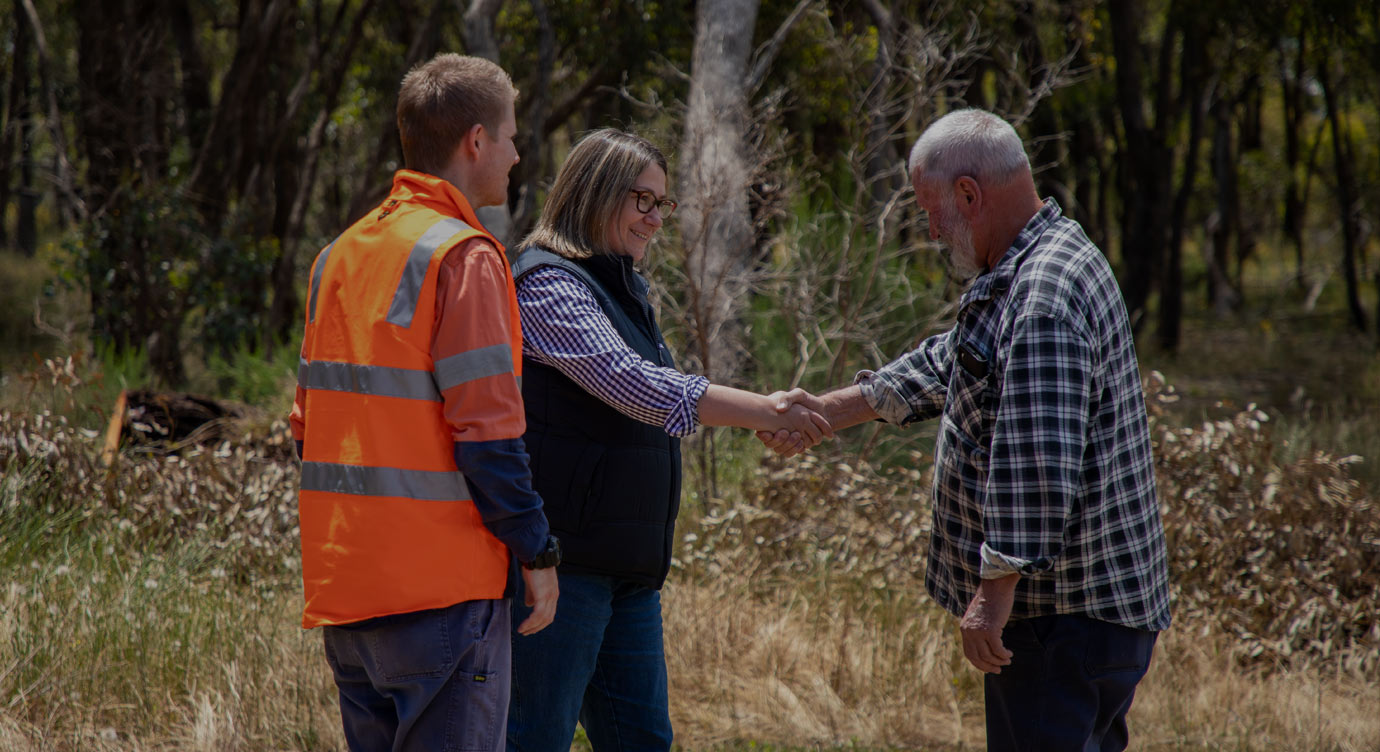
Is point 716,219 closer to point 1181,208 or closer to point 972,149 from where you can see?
point 972,149

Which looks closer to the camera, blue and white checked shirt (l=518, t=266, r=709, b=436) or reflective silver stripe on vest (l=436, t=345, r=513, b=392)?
reflective silver stripe on vest (l=436, t=345, r=513, b=392)

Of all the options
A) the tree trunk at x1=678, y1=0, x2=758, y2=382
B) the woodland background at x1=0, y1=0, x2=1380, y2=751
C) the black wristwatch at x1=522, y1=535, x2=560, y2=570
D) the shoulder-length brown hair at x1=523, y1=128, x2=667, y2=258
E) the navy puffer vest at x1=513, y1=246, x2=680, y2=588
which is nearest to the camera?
the black wristwatch at x1=522, y1=535, x2=560, y2=570

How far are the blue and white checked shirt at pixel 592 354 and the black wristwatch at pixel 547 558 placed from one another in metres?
0.43

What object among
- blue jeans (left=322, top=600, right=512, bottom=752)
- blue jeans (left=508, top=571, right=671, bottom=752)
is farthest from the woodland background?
blue jeans (left=322, top=600, right=512, bottom=752)

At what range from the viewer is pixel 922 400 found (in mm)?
3258

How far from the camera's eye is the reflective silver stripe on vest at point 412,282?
7.51 ft

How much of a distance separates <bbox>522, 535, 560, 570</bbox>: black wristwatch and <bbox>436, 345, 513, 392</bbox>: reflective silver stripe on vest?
0.38 meters

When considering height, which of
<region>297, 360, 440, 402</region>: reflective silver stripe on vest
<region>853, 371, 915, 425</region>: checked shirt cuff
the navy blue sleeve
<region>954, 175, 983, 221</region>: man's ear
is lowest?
the navy blue sleeve

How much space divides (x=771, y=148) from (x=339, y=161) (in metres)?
21.4

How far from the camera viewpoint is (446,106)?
245cm

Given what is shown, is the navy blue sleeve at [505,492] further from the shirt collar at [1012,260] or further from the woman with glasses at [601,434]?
the shirt collar at [1012,260]

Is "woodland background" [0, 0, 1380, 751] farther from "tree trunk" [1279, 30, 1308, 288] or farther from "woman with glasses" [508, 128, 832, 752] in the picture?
"tree trunk" [1279, 30, 1308, 288]

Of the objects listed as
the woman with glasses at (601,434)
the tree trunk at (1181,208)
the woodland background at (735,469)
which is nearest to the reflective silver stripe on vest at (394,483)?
the woman with glasses at (601,434)

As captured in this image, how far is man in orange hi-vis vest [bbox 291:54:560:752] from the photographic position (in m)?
2.30
